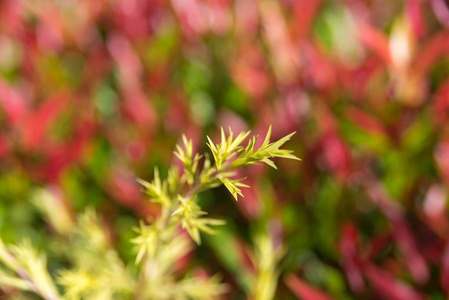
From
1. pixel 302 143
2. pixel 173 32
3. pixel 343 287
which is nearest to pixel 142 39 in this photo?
pixel 173 32

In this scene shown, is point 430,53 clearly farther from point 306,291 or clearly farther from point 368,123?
point 306,291

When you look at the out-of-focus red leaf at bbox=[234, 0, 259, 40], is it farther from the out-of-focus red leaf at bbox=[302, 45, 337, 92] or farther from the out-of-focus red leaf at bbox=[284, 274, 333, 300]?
the out-of-focus red leaf at bbox=[284, 274, 333, 300]

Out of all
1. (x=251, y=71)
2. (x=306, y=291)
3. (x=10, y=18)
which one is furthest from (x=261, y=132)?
(x=10, y=18)

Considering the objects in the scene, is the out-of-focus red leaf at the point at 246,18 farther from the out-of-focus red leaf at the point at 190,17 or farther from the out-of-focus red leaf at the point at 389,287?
the out-of-focus red leaf at the point at 389,287

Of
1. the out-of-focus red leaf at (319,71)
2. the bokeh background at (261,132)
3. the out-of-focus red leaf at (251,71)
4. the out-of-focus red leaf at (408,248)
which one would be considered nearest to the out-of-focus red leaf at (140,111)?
the bokeh background at (261,132)

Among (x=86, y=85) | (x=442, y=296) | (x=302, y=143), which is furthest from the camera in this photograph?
(x=86, y=85)

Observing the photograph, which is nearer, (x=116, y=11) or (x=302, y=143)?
(x=302, y=143)

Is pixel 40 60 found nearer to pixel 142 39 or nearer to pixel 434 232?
pixel 142 39
